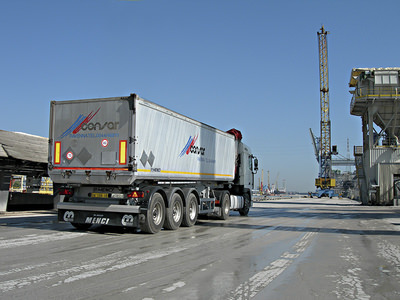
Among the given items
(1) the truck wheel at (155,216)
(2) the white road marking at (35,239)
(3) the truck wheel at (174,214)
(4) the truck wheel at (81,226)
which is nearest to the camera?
(2) the white road marking at (35,239)

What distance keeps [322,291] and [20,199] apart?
2019 cm

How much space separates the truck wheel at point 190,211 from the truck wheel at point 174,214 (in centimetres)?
32

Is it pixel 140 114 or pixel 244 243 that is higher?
pixel 140 114

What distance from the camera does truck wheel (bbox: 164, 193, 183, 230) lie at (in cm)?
1180

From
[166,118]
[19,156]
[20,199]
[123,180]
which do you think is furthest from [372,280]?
[20,199]

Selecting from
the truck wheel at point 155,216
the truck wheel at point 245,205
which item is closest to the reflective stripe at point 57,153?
the truck wheel at point 155,216

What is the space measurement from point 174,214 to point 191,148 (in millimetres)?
2545

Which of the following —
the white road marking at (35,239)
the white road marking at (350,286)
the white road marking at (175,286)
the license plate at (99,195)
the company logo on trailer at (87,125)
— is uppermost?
the company logo on trailer at (87,125)

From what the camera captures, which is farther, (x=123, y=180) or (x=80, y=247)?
(x=123, y=180)

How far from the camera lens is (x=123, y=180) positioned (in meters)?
10.5

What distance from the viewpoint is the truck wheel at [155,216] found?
1079cm

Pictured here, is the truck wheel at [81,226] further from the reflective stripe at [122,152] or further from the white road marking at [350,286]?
the white road marking at [350,286]

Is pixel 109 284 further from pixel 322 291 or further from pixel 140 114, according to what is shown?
pixel 140 114

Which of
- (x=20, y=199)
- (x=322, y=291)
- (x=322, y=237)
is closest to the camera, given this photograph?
(x=322, y=291)
